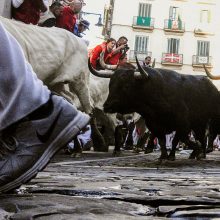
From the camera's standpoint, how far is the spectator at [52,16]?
9750 mm

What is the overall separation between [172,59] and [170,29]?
326 cm

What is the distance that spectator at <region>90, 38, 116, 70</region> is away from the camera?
11.7 metres

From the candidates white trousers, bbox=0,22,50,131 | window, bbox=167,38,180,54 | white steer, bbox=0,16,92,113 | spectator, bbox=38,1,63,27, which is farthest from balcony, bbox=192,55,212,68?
white trousers, bbox=0,22,50,131

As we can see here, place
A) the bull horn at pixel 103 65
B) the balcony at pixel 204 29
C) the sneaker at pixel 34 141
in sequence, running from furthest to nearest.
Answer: the balcony at pixel 204 29, the bull horn at pixel 103 65, the sneaker at pixel 34 141

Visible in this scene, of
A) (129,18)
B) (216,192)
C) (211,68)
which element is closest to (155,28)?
(129,18)

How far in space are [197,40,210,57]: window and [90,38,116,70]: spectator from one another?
130 ft

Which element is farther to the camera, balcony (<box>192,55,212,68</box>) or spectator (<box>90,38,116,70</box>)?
balcony (<box>192,55,212,68</box>)

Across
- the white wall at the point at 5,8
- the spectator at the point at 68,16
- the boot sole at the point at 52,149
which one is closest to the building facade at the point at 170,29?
the spectator at the point at 68,16

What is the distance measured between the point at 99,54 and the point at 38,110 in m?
9.37

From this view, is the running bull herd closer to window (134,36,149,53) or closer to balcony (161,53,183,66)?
balcony (161,53,183,66)

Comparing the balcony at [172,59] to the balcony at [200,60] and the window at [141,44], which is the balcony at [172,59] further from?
the window at [141,44]

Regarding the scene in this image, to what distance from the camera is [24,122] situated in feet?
7.84

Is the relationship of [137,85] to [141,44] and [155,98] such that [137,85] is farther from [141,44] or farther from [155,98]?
[141,44]

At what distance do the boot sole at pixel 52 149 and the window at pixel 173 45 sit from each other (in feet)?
159
